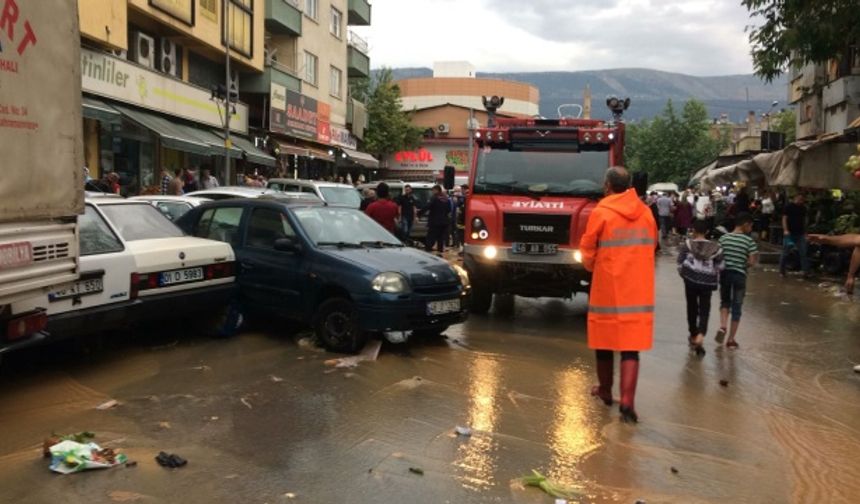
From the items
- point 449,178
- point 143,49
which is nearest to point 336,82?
point 143,49

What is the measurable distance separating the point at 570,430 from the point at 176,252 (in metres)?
4.21

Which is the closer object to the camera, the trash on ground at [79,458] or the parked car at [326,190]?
the trash on ground at [79,458]

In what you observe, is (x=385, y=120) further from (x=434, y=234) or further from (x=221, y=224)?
(x=221, y=224)

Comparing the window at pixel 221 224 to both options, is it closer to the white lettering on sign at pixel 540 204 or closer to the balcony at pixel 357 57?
the white lettering on sign at pixel 540 204

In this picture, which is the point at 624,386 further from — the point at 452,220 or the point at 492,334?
the point at 452,220

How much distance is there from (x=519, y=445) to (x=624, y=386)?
1.12 metres

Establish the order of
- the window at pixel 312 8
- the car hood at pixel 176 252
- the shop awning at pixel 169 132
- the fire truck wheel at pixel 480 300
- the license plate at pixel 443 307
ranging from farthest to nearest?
the window at pixel 312 8 → the shop awning at pixel 169 132 → the fire truck wheel at pixel 480 300 → the license plate at pixel 443 307 → the car hood at pixel 176 252

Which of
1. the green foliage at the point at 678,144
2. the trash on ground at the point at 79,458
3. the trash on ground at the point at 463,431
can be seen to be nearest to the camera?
the trash on ground at the point at 79,458

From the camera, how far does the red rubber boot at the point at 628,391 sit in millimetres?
5801

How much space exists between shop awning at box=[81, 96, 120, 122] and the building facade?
28.2m

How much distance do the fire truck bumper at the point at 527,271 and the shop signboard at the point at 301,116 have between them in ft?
73.9

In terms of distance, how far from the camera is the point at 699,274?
8.39m

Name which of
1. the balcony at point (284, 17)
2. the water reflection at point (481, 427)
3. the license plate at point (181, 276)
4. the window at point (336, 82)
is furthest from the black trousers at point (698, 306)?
the window at point (336, 82)

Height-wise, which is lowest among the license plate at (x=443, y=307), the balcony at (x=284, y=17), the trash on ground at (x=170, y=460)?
the trash on ground at (x=170, y=460)
